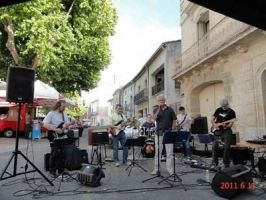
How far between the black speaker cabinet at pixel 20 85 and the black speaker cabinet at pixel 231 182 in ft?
13.6

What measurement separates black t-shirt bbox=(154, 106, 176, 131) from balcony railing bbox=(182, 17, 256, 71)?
5.78 meters

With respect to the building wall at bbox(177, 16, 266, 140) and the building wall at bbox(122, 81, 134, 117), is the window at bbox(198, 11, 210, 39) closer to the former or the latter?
the building wall at bbox(177, 16, 266, 140)

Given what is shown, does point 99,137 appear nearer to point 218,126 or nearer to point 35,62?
point 218,126

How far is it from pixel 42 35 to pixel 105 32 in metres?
5.72

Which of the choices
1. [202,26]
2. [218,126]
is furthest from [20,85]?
[202,26]

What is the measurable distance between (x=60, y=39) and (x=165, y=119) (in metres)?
12.9

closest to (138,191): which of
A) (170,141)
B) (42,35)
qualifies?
(170,141)

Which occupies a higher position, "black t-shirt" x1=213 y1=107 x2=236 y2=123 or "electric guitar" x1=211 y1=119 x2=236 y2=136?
"black t-shirt" x1=213 y1=107 x2=236 y2=123

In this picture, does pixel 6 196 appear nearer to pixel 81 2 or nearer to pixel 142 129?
pixel 142 129

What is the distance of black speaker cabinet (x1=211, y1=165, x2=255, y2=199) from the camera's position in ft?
18.5

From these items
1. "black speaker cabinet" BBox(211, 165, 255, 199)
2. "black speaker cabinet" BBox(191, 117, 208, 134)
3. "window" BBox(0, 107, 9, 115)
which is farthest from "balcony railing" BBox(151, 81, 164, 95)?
"black speaker cabinet" BBox(211, 165, 255, 199)

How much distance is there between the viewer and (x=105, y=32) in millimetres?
22594

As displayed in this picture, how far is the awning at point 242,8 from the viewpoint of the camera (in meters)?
4.43

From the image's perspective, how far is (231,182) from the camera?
568cm
